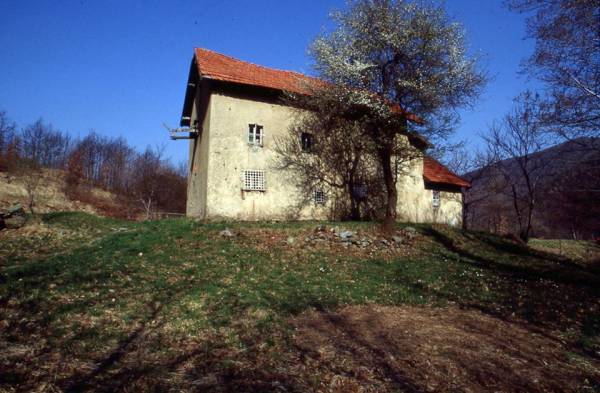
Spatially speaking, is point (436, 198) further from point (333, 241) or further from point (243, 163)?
point (243, 163)

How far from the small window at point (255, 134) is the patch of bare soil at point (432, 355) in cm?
1154

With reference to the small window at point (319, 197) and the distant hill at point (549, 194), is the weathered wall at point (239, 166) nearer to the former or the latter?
the small window at point (319, 197)

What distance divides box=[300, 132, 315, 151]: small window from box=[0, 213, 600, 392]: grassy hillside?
7.11 metres

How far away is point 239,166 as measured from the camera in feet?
53.4

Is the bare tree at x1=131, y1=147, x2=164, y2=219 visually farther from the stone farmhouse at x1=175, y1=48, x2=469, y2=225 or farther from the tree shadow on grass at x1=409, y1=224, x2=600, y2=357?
the tree shadow on grass at x1=409, y1=224, x2=600, y2=357

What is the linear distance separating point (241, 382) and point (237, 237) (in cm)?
857

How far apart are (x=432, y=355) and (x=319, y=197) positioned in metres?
13.5

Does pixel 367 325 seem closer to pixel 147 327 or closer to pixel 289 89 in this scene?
pixel 147 327

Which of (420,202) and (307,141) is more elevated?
(307,141)

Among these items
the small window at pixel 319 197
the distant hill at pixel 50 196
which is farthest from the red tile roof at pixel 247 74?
the distant hill at pixel 50 196

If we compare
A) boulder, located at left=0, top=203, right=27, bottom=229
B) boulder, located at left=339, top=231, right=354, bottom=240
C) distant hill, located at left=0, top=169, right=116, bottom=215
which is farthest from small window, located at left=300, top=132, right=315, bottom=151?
distant hill, located at left=0, top=169, right=116, bottom=215

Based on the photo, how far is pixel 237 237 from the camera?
12500 mm

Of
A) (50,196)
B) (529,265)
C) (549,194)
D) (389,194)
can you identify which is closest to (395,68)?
(389,194)

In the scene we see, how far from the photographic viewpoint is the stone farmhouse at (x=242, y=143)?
15.8 m
